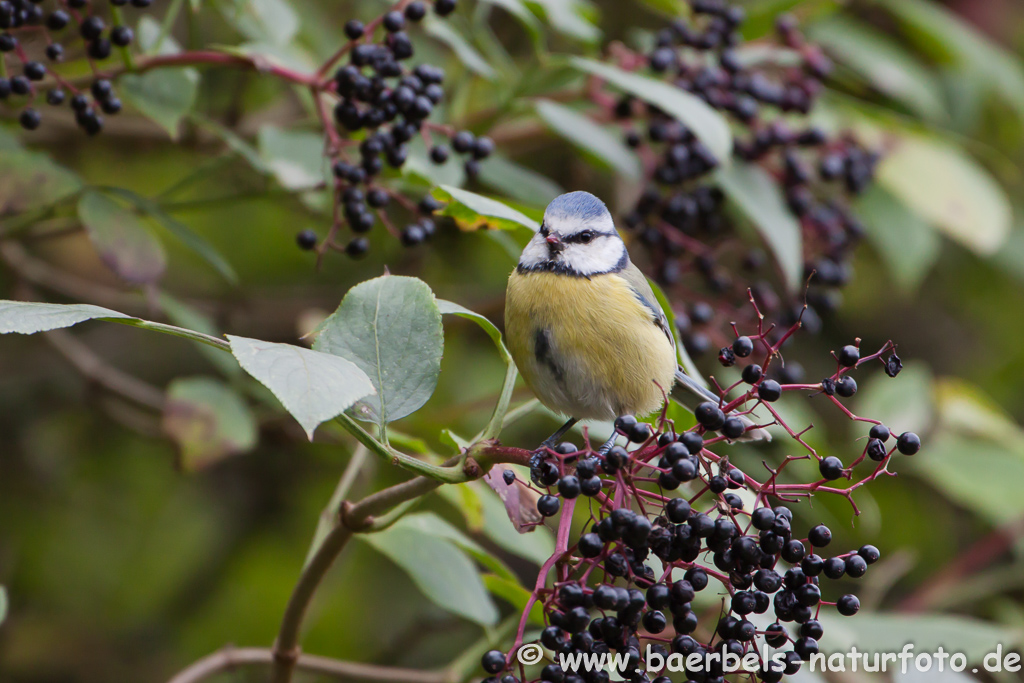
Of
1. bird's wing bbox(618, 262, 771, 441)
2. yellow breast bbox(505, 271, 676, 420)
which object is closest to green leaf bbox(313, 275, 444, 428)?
yellow breast bbox(505, 271, 676, 420)

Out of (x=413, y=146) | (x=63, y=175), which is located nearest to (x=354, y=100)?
(x=413, y=146)

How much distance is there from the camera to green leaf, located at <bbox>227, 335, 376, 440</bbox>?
42.1 inches

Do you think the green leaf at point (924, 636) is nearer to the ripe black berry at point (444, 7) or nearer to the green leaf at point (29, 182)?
the ripe black berry at point (444, 7)

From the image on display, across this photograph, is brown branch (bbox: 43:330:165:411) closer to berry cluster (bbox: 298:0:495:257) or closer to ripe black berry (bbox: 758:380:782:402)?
berry cluster (bbox: 298:0:495:257)

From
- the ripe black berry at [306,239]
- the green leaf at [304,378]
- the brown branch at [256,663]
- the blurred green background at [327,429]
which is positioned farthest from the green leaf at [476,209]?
the blurred green background at [327,429]

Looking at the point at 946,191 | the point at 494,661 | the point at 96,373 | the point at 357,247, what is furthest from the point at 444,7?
the point at 946,191

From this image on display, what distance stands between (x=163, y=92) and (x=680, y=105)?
3.86ft

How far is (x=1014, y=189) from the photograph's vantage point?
4.15 m

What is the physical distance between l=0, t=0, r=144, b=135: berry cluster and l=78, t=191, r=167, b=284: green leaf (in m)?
0.18

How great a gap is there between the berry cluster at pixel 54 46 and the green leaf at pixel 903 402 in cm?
269

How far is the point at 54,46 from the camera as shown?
177cm

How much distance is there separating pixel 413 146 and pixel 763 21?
1297 millimetres

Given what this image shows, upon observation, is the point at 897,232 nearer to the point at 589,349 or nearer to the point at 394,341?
the point at 589,349

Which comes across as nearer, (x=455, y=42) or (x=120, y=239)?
(x=120, y=239)
